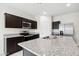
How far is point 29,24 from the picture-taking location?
4898mm

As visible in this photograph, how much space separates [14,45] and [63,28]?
10.2 feet

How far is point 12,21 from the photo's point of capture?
360cm

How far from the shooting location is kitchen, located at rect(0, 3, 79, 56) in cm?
206

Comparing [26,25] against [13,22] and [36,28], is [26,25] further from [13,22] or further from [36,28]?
[36,28]

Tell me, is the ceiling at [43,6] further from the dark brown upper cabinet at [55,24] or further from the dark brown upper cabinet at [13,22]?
the dark brown upper cabinet at [55,24]

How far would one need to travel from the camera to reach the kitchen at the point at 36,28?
6.76ft

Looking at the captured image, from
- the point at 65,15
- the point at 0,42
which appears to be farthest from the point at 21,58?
the point at 65,15

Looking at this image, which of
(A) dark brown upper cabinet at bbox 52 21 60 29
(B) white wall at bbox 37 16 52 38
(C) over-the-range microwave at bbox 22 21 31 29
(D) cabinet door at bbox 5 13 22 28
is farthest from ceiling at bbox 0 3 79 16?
(B) white wall at bbox 37 16 52 38

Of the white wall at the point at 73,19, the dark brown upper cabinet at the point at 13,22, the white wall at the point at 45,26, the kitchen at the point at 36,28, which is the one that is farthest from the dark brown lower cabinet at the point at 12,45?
the white wall at the point at 73,19

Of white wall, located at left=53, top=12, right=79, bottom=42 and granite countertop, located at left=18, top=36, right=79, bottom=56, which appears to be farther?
white wall, located at left=53, top=12, right=79, bottom=42

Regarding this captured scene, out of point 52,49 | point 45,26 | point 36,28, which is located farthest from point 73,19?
point 52,49

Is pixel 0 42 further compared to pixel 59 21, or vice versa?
pixel 59 21

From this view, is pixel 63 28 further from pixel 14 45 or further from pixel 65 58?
pixel 65 58

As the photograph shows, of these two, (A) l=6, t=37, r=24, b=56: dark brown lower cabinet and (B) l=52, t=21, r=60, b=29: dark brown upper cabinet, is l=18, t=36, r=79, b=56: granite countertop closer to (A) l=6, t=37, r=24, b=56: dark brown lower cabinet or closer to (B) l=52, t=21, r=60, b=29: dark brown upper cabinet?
(A) l=6, t=37, r=24, b=56: dark brown lower cabinet
